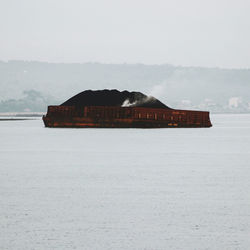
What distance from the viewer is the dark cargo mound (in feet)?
262

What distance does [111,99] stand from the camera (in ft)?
268

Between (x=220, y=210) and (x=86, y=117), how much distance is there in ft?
208

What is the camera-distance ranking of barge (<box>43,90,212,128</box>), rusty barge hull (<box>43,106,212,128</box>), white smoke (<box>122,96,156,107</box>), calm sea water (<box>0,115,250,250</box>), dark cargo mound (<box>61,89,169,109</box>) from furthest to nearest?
1. white smoke (<box>122,96,156,107</box>)
2. dark cargo mound (<box>61,89,169,109</box>)
3. barge (<box>43,90,212,128</box>)
4. rusty barge hull (<box>43,106,212,128</box>)
5. calm sea water (<box>0,115,250,250</box>)

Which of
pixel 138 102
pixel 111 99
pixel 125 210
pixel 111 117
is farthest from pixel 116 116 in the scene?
pixel 125 210

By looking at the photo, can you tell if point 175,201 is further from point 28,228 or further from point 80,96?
point 80,96

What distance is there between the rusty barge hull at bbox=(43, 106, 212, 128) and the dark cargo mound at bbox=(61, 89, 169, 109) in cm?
384

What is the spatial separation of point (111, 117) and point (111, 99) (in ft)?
33.6

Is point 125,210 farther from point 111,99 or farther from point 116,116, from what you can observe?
point 111,99

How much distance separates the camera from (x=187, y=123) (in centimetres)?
8131

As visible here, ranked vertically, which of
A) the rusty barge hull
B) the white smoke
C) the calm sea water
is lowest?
the calm sea water

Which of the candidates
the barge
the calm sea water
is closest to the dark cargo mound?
the barge

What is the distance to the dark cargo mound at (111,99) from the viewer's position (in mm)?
80000

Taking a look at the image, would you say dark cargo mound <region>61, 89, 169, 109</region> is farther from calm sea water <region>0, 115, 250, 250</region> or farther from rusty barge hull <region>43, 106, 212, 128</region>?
calm sea water <region>0, 115, 250, 250</region>

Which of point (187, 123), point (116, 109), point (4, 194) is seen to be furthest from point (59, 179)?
point (187, 123)
